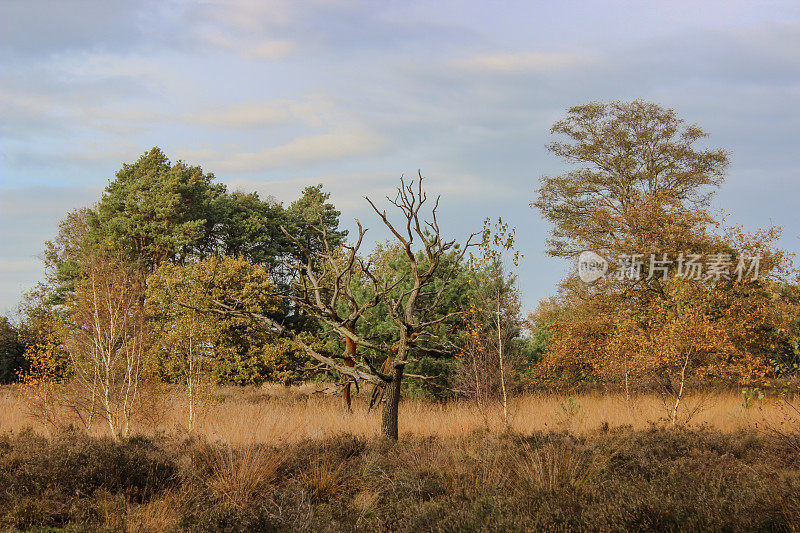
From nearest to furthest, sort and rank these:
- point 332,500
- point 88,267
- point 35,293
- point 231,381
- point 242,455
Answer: point 332,500 < point 242,455 < point 88,267 < point 231,381 < point 35,293

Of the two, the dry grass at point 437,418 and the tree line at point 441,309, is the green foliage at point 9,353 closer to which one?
the tree line at point 441,309

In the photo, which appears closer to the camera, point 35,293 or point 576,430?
point 576,430

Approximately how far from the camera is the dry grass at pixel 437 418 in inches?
431

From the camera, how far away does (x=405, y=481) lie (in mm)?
7367

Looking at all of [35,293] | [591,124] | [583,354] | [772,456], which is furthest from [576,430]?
[35,293]

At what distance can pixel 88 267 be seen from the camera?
1257 centimetres

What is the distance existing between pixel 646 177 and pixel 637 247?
265 inches

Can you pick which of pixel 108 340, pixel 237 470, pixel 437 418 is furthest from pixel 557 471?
pixel 108 340

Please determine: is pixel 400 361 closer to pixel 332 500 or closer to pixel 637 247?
pixel 332 500

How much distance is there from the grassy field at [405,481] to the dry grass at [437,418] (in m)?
0.20

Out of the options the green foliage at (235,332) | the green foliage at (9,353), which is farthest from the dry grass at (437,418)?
the green foliage at (9,353)

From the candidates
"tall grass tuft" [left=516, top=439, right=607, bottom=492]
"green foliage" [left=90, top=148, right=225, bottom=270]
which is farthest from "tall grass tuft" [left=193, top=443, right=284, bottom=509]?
"green foliage" [left=90, top=148, right=225, bottom=270]

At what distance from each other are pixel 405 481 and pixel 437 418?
4938 mm

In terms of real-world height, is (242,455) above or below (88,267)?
below
